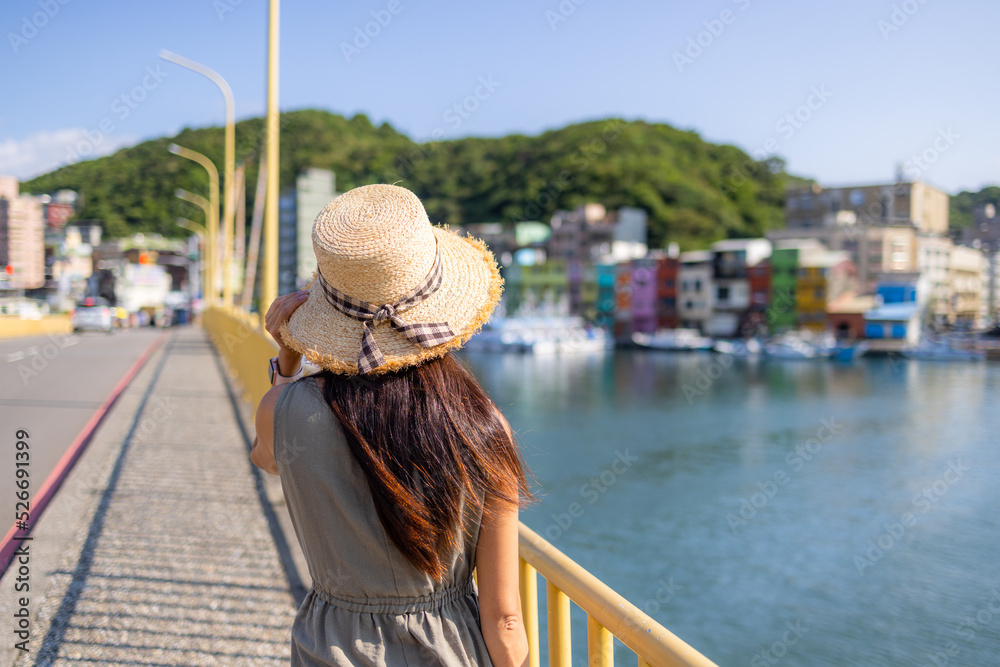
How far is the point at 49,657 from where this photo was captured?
3.04 m

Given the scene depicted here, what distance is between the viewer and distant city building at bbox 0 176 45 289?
14.3 m

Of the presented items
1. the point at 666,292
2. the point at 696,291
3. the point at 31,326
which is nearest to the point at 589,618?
the point at 31,326

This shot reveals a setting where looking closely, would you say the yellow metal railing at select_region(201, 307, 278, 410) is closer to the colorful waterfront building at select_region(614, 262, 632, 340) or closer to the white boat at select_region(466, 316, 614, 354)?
the white boat at select_region(466, 316, 614, 354)

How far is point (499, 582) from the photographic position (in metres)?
1.33

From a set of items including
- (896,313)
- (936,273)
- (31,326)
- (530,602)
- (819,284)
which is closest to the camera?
(530,602)

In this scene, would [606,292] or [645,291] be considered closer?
[645,291]

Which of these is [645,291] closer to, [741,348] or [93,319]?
[741,348]

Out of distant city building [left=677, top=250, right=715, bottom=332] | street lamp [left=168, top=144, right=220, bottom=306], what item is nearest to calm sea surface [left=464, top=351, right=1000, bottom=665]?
street lamp [left=168, top=144, right=220, bottom=306]

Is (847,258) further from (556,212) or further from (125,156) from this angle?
(125,156)

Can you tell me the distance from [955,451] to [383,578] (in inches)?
1181

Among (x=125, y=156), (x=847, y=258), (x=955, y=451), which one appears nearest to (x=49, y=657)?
(x=955, y=451)

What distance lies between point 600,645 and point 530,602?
1.45ft

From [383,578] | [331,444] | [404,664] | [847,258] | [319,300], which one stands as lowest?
[404,664]

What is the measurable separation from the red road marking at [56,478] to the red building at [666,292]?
178 ft
